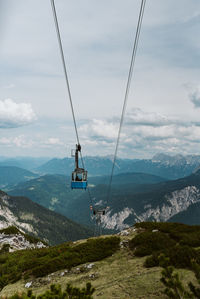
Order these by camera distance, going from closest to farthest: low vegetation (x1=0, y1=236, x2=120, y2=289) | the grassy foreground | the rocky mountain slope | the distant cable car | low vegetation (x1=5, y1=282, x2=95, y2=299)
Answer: low vegetation (x1=5, y1=282, x2=95, y2=299) → the grassy foreground → low vegetation (x1=0, y1=236, x2=120, y2=289) → the distant cable car → the rocky mountain slope

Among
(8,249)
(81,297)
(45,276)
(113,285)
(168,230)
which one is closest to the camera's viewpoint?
(81,297)

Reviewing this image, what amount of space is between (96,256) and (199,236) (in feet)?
36.3

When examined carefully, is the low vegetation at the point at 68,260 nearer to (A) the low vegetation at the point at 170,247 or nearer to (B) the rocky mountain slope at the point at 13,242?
(A) the low vegetation at the point at 170,247

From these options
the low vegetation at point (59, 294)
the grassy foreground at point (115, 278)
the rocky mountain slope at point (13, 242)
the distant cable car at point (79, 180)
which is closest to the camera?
the low vegetation at point (59, 294)

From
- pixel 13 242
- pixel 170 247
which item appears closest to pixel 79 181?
pixel 170 247

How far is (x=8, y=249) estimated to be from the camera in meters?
60.1

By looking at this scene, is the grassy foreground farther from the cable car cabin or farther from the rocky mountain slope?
the rocky mountain slope

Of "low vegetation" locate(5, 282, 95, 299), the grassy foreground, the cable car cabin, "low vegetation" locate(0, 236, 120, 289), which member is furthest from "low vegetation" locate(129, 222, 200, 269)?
the cable car cabin

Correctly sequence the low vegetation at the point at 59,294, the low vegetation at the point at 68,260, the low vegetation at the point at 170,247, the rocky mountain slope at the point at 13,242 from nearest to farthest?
the low vegetation at the point at 59,294 < the low vegetation at the point at 170,247 < the low vegetation at the point at 68,260 < the rocky mountain slope at the point at 13,242

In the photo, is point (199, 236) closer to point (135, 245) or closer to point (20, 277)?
point (135, 245)

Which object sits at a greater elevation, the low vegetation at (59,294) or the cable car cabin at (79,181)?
the cable car cabin at (79,181)

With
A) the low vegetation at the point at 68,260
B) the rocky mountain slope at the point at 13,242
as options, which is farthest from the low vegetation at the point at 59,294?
the rocky mountain slope at the point at 13,242

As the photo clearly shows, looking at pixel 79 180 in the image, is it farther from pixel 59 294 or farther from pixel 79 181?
pixel 59 294

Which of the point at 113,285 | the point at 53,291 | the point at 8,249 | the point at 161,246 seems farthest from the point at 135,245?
the point at 8,249
